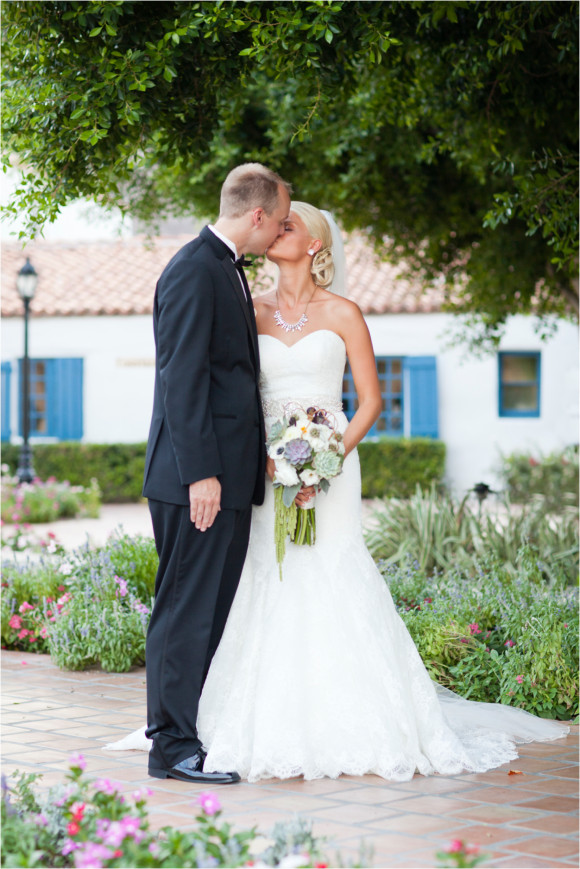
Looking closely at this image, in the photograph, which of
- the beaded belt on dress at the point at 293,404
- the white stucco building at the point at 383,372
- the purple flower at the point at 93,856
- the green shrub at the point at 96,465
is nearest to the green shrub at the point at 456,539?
the beaded belt on dress at the point at 293,404

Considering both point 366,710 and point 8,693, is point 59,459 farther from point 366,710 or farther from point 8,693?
point 366,710

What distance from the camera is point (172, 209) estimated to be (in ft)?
31.9

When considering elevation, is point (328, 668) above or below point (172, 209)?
below

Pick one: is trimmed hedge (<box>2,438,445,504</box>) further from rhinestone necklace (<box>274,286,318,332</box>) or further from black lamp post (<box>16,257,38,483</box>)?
rhinestone necklace (<box>274,286,318,332</box>)

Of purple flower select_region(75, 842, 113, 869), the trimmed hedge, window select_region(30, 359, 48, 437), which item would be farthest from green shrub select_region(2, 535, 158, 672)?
window select_region(30, 359, 48, 437)

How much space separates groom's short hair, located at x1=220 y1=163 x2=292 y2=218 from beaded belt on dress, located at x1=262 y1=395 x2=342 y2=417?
2.58ft

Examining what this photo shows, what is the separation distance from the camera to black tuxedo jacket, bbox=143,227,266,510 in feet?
13.3

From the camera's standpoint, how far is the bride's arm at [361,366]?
457cm

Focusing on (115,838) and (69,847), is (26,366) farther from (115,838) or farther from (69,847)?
(115,838)

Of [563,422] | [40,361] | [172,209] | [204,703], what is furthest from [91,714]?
[40,361]

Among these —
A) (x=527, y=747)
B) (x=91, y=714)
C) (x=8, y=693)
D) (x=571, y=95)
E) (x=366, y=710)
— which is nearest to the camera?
(x=366, y=710)

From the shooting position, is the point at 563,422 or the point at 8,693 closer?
the point at 8,693

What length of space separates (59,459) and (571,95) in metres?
15.7

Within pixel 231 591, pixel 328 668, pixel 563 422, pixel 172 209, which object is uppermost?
pixel 172 209
